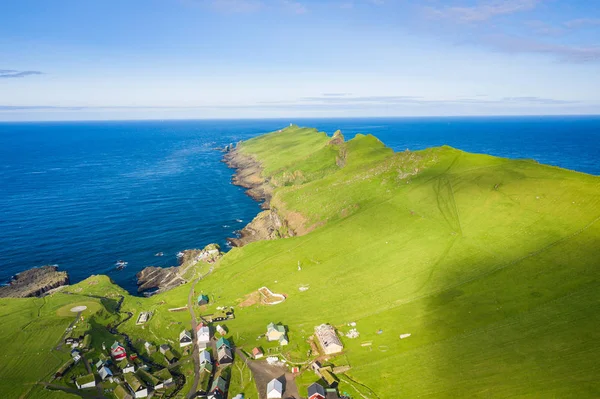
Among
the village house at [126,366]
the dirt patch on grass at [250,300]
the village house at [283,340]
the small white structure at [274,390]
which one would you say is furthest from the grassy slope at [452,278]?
the village house at [126,366]

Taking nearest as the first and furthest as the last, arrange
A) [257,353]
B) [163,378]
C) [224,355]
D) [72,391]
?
1. [72,391]
2. [163,378]
3. [224,355]
4. [257,353]

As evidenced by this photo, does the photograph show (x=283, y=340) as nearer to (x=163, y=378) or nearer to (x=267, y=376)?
(x=267, y=376)

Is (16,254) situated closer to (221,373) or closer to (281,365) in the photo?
(221,373)

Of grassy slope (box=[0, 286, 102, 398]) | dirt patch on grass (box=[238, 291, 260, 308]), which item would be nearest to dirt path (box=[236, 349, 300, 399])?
dirt patch on grass (box=[238, 291, 260, 308])

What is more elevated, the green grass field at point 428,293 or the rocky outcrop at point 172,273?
the green grass field at point 428,293

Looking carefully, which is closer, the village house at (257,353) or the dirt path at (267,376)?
the dirt path at (267,376)

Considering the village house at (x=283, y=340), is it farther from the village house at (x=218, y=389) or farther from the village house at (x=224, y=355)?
the village house at (x=218, y=389)

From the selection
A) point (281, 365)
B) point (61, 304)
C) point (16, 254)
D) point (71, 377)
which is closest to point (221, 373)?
point (281, 365)

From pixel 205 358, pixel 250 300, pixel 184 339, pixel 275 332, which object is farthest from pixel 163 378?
pixel 250 300
